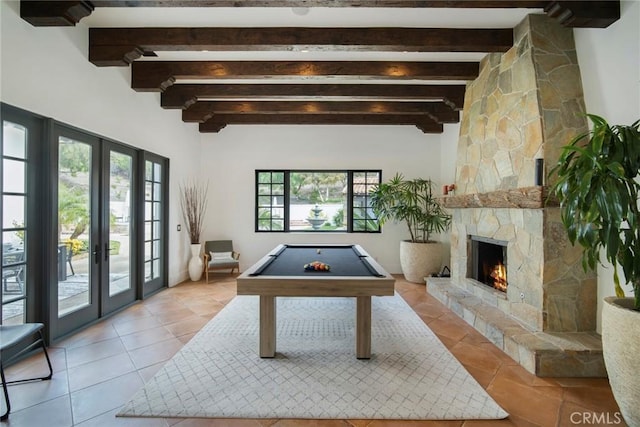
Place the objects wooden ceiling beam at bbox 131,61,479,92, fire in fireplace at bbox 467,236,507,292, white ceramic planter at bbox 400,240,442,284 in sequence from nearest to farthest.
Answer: fire in fireplace at bbox 467,236,507,292 → wooden ceiling beam at bbox 131,61,479,92 → white ceramic planter at bbox 400,240,442,284

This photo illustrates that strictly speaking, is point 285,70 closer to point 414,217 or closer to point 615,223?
point 414,217

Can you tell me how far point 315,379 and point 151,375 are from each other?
140 centimetres

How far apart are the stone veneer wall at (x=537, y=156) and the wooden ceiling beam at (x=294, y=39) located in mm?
456

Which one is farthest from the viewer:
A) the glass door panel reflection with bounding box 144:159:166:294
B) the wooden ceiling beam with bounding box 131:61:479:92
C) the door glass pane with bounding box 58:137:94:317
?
the glass door panel reflection with bounding box 144:159:166:294

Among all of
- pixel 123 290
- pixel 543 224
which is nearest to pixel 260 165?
pixel 123 290

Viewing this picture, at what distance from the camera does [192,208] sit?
6.31 m

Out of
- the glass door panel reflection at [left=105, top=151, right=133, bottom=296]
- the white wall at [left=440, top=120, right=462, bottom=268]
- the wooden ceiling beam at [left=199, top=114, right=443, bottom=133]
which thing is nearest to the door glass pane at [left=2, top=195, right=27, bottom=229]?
the glass door panel reflection at [left=105, top=151, right=133, bottom=296]

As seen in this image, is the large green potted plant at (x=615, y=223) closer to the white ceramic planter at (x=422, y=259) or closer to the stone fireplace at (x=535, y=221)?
the stone fireplace at (x=535, y=221)

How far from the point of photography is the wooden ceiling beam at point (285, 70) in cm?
410

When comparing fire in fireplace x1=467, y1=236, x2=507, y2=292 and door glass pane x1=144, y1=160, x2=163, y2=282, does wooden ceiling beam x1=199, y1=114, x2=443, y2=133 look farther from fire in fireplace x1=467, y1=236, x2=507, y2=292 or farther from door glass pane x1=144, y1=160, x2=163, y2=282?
fire in fireplace x1=467, y1=236, x2=507, y2=292

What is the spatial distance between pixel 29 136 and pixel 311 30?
3.02 m

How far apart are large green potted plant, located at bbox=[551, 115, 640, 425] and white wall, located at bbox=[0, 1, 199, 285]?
462 centimetres

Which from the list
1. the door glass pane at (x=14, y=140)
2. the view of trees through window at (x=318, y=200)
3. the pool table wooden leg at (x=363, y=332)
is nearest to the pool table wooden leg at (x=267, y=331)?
the pool table wooden leg at (x=363, y=332)

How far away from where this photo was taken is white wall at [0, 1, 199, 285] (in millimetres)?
2715
